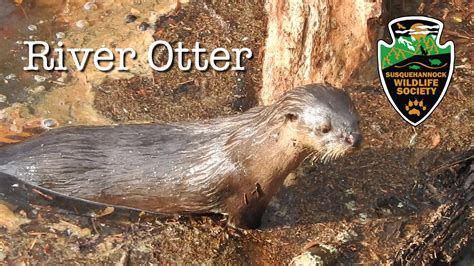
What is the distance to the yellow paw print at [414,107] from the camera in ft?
14.9

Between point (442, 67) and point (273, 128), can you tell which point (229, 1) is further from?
point (273, 128)

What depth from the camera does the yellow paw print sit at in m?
4.55

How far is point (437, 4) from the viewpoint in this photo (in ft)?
17.6

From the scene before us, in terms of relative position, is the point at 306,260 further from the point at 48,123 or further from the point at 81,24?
the point at 81,24

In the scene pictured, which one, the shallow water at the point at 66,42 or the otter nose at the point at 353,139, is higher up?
the shallow water at the point at 66,42

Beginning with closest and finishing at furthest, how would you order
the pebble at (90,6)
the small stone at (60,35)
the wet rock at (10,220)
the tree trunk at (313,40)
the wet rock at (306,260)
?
1. the wet rock at (306,260)
2. the wet rock at (10,220)
3. the tree trunk at (313,40)
4. the small stone at (60,35)
5. the pebble at (90,6)

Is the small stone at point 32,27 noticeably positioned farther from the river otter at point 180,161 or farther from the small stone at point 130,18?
the river otter at point 180,161

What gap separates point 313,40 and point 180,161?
0.98 metres

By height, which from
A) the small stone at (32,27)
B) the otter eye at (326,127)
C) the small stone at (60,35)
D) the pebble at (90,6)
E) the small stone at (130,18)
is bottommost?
the otter eye at (326,127)

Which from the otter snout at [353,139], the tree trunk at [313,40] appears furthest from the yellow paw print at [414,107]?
the otter snout at [353,139]

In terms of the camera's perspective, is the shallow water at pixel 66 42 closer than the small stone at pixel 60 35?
Yes

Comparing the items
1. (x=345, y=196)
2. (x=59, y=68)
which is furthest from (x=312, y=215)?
(x=59, y=68)

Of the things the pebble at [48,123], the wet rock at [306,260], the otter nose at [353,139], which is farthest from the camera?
the pebble at [48,123]

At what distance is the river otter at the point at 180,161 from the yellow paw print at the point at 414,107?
121 cm
